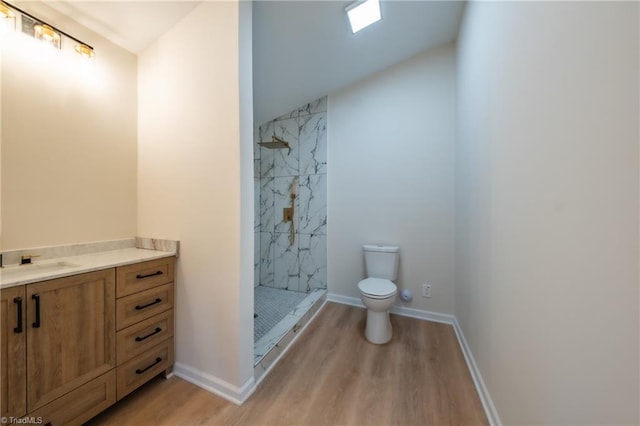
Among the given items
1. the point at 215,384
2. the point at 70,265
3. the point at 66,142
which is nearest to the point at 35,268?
the point at 70,265

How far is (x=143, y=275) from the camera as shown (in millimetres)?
1440

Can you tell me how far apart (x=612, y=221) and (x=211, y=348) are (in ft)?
6.30

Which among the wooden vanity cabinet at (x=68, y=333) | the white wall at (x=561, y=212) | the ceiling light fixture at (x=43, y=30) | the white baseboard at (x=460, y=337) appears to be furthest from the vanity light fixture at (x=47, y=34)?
the white baseboard at (x=460, y=337)

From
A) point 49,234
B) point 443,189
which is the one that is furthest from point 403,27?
point 49,234

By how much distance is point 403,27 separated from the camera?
2012 millimetres

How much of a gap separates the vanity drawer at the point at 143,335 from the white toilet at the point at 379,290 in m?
1.50

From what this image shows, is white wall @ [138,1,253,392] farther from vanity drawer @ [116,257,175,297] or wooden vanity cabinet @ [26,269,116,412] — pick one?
wooden vanity cabinet @ [26,269,116,412]

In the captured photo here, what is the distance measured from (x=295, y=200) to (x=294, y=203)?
0.04 meters

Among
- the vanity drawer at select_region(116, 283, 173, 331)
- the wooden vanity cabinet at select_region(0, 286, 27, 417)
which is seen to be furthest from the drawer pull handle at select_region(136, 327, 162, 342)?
the wooden vanity cabinet at select_region(0, 286, 27, 417)

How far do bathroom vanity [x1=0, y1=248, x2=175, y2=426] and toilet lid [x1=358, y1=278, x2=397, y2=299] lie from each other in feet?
5.00

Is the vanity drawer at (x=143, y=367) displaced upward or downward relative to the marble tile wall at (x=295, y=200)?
downward

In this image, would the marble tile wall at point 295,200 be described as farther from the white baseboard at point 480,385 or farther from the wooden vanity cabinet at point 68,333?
the wooden vanity cabinet at point 68,333

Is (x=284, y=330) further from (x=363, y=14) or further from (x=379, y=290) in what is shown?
(x=363, y=14)

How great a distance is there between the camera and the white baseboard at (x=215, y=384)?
140 cm
